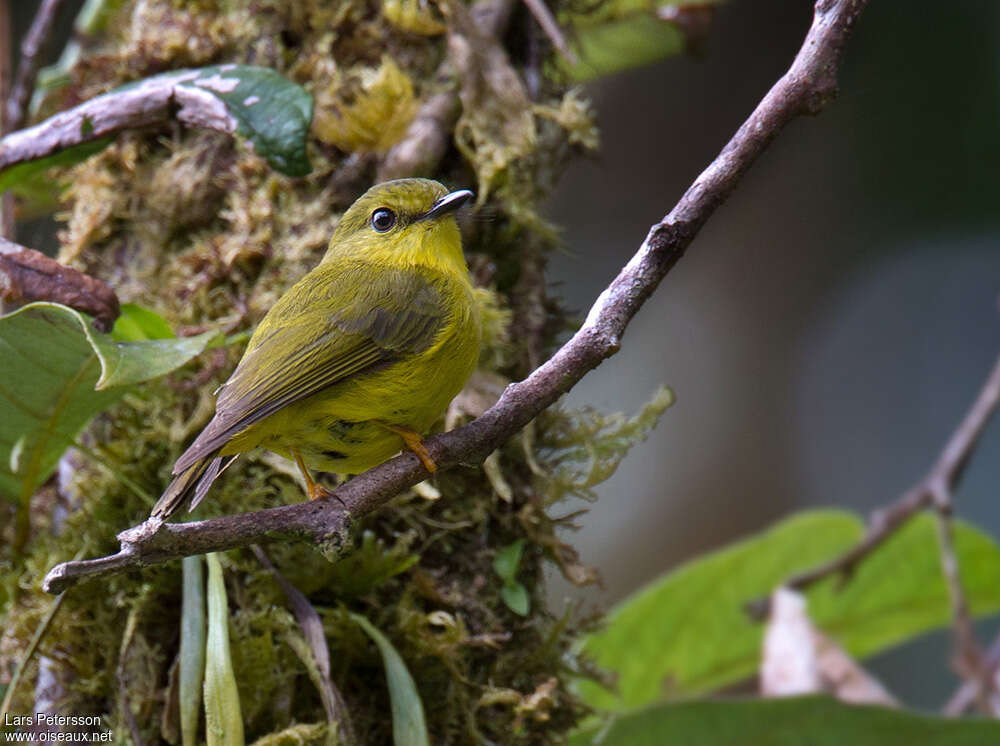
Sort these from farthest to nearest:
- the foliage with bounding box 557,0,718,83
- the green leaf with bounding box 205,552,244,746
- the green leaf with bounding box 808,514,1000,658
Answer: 1. the green leaf with bounding box 808,514,1000,658
2. the foliage with bounding box 557,0,718,83
3. the green leaf with bounding box 205,552,244,746

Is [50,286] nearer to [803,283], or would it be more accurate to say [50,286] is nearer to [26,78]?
[26,78]

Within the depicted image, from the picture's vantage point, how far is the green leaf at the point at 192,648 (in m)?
1.81

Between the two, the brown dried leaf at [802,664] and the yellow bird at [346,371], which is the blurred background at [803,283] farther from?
the yellow bird at [346,371]

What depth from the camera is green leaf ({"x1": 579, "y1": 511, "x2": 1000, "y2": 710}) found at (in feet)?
10.4

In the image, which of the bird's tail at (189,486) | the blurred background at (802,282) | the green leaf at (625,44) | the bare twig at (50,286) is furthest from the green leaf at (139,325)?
the blurred background at (802,282)

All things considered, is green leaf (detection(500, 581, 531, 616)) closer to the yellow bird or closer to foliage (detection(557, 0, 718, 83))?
the yellow bird

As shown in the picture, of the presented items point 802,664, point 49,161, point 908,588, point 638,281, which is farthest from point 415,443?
point 908,588

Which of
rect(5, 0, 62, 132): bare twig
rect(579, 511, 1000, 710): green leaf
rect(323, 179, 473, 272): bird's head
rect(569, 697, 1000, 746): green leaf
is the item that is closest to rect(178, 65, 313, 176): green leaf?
rect(323, 179, 473, 272): bird's head

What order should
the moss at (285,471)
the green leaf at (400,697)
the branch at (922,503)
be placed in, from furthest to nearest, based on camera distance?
the branch at (922,503) → the moss at (285,471) → the green leaf at (400,697)

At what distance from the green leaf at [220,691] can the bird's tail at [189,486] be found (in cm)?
21

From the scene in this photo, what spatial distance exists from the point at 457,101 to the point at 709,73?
3741 mm

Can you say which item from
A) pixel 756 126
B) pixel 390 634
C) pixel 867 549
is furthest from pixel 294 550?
pixel 867 549

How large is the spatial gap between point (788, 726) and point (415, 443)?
902 mm

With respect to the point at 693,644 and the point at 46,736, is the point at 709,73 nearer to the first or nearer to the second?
the point at 693,644
